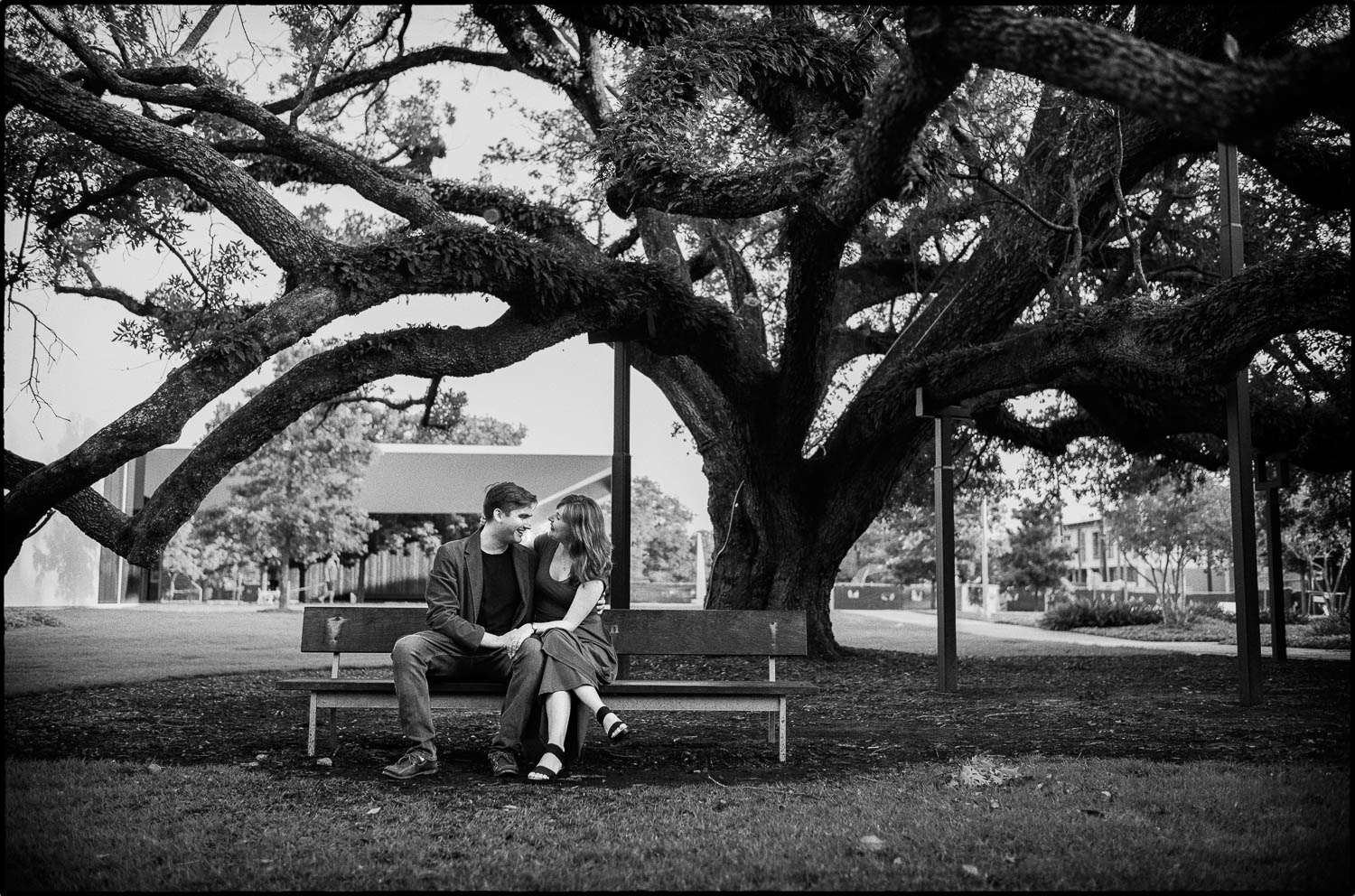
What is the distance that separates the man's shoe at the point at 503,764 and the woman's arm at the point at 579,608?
0.69m

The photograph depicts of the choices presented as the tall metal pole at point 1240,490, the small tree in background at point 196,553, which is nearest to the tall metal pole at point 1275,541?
the tall metal pole at point 1240,490

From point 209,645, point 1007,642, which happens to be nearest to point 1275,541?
point 1007,642

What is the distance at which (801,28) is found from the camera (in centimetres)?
902

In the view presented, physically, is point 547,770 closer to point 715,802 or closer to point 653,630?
point 715,802

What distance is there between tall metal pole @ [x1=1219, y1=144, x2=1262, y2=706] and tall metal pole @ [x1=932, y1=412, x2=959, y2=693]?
7.61 feet

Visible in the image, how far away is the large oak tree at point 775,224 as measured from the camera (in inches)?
281

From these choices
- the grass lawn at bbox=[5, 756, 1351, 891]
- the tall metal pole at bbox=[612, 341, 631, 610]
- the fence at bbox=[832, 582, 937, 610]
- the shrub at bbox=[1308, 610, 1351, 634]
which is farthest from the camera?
the fence at bbox=[832, 582, 937, 610]

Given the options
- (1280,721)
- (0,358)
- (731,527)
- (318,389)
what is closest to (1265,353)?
(731,527)

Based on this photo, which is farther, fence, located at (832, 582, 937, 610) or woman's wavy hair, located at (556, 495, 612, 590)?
fence, located at (832, 582, 937, 610)

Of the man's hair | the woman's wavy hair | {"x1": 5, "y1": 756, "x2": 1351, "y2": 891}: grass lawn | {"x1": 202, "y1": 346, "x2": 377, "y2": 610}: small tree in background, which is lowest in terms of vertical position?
{"x1": 5, "y1": 756, "x2": 1351, "y2": 891}: grass lawn

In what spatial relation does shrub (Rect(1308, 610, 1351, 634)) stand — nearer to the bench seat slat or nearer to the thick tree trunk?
the thick tree trunk

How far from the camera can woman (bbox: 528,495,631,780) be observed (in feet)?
18.5

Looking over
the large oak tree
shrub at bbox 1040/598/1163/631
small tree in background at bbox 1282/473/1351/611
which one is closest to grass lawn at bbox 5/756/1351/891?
the large oak tree

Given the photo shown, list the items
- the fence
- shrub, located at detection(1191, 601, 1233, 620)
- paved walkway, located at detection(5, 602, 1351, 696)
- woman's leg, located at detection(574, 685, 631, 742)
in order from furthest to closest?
the fence
shrub, located at detection(1191, 601, 1233, 620)
paved walkway, located at detection(5, 602, 1351, 696)
woman's leg, located at detection(574, 685, 631, 742)
